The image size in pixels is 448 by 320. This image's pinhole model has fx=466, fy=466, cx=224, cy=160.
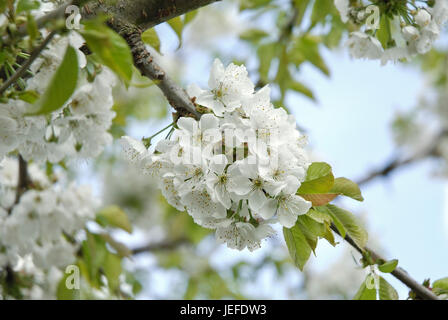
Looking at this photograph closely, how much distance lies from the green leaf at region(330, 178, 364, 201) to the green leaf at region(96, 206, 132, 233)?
116 centimetres

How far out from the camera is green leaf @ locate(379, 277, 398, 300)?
1471 mm

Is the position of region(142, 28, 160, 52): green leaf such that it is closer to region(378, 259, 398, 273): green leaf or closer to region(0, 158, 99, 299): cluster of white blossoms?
region(0, 158, 99, 299): cluster of white blossoms

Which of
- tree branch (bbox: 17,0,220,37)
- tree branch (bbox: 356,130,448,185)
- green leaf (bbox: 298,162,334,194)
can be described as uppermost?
tree branch (bbox: 356,130,448,185)

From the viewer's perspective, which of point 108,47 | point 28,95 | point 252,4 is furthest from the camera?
point 252,4

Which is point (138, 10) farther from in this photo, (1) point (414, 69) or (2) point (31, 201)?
(1) point (414, 69)

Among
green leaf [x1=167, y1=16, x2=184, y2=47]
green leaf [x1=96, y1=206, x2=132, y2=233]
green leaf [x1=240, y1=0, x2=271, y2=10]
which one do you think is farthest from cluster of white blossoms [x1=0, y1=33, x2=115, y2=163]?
green leaf [x1=240, y1=0, x2=271, y2=10]

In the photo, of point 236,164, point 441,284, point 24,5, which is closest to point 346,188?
point 236,164

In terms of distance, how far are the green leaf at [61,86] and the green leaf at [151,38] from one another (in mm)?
647

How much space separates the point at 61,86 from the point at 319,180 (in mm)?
641

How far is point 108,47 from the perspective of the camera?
856 millimetres

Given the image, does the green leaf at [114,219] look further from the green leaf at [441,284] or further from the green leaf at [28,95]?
the green leaf at [441,284]

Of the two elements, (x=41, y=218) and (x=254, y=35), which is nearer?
(x=41, y=218)

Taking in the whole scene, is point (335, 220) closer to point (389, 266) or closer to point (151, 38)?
point (389, 266)

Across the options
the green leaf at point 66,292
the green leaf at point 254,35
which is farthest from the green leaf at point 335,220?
the green leaf at point 254,35
